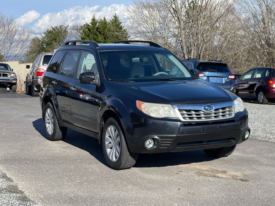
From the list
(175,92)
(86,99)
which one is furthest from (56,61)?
(175,92)

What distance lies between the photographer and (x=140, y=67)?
21.3ft

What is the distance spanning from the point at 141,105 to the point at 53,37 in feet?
238

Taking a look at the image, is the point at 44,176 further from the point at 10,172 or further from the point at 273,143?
the point at 273,143

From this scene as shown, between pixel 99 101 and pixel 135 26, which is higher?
pixel 135 26

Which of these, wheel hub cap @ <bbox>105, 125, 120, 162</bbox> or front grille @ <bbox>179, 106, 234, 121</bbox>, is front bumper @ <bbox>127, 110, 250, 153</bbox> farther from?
wheel hub cap @ <bbox>105, 125, 120, 162</bbox>

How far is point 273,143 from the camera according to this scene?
784 centimetres

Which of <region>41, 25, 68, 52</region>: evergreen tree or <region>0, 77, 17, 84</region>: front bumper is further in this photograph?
<region>41, 25, 68, 52</region>: evergreen tree

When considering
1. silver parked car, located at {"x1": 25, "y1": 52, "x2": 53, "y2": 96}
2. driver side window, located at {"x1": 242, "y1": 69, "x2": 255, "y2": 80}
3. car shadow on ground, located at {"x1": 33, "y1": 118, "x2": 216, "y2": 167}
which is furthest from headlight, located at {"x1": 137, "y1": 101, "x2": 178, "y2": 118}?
silver parked car, located at {"x1": 25, "y1": 52, "x2": 53, "y2": 96}

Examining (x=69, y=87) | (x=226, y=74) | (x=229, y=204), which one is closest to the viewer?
(x=229, y=204)

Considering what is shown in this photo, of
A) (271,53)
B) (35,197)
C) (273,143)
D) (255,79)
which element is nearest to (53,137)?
(35,197)

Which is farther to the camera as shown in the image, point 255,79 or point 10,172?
point 255,79

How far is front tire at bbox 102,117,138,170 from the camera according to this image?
5441 millimetres

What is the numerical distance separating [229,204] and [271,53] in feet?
91.7

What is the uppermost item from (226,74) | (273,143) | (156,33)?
(156,33)
